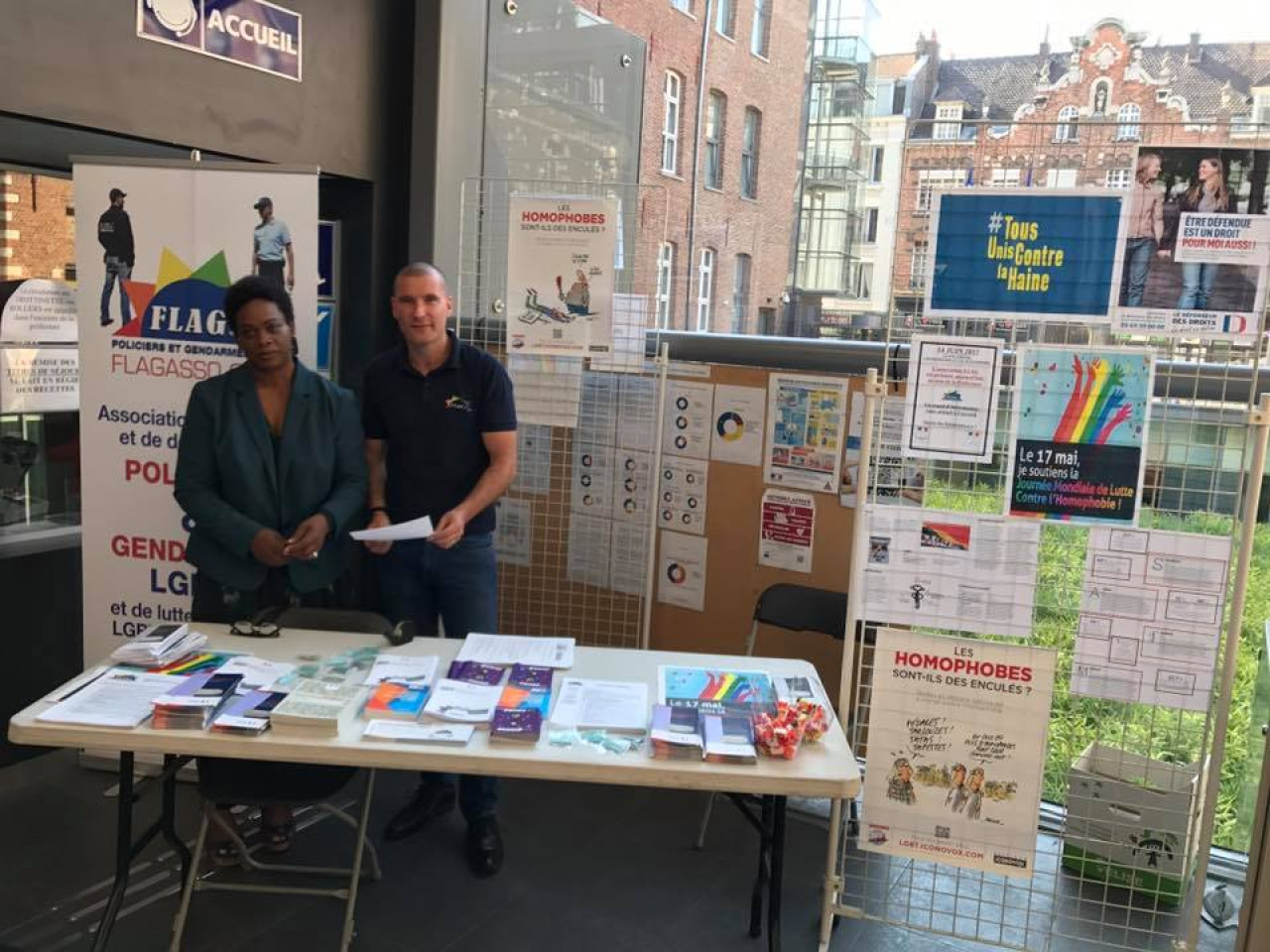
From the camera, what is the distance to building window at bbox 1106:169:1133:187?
2.19 meters

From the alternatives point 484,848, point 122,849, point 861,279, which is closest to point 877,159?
point 861,279

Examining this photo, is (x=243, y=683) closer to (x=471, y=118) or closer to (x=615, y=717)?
(x=615, y=717)

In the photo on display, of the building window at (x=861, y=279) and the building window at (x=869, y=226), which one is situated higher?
the building window at (x=869, y=226)

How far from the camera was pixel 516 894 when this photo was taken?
2.79 metres

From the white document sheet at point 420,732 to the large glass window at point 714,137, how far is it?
535 inches

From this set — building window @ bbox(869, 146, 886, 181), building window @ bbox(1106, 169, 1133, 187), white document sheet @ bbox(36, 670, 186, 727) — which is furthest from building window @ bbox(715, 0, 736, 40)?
white document sheet @ bbox(36, 670, 186, 727)

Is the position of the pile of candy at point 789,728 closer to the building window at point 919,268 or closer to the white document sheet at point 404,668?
the white document sheet at point 404,668

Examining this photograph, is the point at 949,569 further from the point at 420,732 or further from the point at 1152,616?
the point at 420,732

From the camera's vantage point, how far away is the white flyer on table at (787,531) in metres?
3.56

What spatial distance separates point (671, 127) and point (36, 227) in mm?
11365

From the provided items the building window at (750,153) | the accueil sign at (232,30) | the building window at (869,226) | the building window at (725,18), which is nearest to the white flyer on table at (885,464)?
the accueil sign at (232,30)

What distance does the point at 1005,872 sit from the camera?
2.40 meters

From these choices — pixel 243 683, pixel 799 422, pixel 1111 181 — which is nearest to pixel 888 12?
pixel 799 422

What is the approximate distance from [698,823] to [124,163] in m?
3.01
